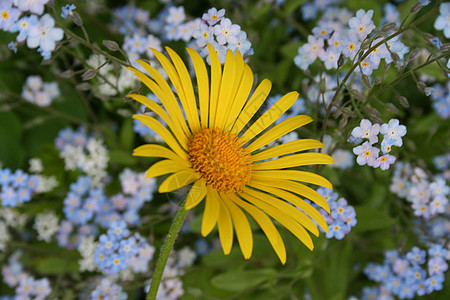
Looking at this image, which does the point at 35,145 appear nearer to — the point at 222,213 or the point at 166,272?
the point at 166,272

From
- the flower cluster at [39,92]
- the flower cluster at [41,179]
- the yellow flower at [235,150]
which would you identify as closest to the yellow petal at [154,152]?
the yellow flower at [235,150]

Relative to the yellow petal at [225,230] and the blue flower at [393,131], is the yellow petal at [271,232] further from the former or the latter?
the blue flower at [393,131]

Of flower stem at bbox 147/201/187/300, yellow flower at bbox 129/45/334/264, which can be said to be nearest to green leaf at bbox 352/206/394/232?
yellow flower at bbox 129/45/334/264

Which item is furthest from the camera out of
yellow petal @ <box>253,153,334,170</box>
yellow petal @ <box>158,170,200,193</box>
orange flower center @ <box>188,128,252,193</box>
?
orange flower center @ <box>188,128,252,193</box>

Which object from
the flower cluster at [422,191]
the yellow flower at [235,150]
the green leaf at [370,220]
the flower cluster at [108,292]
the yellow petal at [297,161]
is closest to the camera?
the yellow flower at [235,150]

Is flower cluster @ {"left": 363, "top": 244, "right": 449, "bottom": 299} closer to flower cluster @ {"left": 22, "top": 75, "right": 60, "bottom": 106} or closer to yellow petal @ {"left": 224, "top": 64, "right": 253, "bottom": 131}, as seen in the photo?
yellow petal @ {"left": 224, "top": 64, "right": 253, "bottom": 131}

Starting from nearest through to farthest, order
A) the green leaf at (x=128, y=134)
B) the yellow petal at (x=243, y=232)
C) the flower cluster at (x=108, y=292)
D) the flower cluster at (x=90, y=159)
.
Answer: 1. the yellow petal at (x=243, y=232)
2. the flower cluster at (x=108, y=292)
3. the flower cluster at (x=90, y=159)
4. the green leaf at (x=128, y=134)

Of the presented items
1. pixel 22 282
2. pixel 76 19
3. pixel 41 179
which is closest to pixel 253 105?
pixel 76 19

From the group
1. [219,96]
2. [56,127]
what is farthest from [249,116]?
[56,127]
